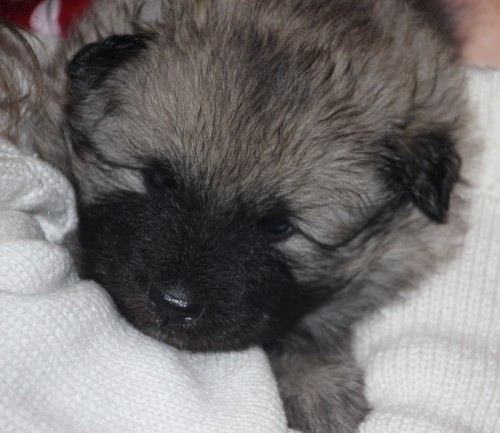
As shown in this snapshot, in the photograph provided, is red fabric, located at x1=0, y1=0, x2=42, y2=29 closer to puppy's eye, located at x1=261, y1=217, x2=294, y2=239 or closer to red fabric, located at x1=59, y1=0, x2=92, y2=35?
red fabric, located at x1=59, y1=0, x2=92, y2=35

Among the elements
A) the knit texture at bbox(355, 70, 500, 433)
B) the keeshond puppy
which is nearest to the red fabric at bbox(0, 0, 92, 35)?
the keeshond puppy

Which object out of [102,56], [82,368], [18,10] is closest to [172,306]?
[82,368]

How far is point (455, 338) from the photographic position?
1.90 meters

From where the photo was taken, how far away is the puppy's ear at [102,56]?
1.79 m

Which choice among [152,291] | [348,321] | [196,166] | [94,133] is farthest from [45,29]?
[348,321]

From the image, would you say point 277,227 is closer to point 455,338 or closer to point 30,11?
point 455,338

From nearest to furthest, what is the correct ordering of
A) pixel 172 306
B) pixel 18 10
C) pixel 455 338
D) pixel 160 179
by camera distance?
pixel 172 306 < pixel 160 179 < pixel 455 338 < pixel 18 10

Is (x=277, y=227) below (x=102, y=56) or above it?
below

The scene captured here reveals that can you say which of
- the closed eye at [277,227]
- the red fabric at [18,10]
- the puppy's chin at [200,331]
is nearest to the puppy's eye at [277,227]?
the closed eye at [277,227]

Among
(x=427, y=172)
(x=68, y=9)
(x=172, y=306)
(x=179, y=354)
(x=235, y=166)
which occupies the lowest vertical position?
(x=179, y=354)

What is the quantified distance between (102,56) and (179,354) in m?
0.67

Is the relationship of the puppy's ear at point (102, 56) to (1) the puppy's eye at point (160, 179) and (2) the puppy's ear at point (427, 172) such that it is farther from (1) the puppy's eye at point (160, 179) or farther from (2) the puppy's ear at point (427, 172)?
(2) the puppy's ear at point (427, 172)

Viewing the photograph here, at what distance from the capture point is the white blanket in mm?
1374

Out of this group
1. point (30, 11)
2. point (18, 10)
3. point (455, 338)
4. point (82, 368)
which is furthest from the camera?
point (30, 11)
